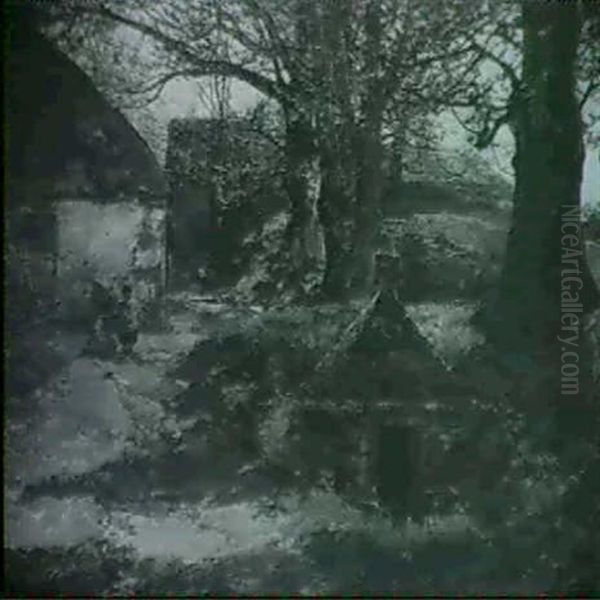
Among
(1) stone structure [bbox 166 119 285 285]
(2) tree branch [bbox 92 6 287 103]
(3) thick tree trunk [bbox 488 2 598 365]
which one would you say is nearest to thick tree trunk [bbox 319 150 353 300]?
(1) stone structure [bbox 166 119 285 285]

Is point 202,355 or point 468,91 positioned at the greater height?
point 468,91

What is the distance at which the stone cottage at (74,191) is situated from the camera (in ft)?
9.70

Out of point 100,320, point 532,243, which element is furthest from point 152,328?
point 532,243

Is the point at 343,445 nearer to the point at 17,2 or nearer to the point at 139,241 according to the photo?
the point at 139,241

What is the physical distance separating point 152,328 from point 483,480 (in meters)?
0.99

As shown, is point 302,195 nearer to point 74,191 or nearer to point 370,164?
point 370,164

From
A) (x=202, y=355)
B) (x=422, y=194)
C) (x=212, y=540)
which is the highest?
(x=422, y=194)

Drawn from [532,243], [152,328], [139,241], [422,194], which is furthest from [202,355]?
[532,243]

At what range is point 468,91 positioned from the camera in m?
2.96

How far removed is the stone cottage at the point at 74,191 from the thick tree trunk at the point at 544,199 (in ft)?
3.17

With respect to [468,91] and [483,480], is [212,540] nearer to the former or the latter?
[483,480]

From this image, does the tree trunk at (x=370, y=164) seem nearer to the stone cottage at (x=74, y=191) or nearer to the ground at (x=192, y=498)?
the ground at (x=192, y=498)

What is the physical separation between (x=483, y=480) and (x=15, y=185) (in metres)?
1.51

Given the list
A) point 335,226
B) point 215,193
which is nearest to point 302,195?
point 335,226
